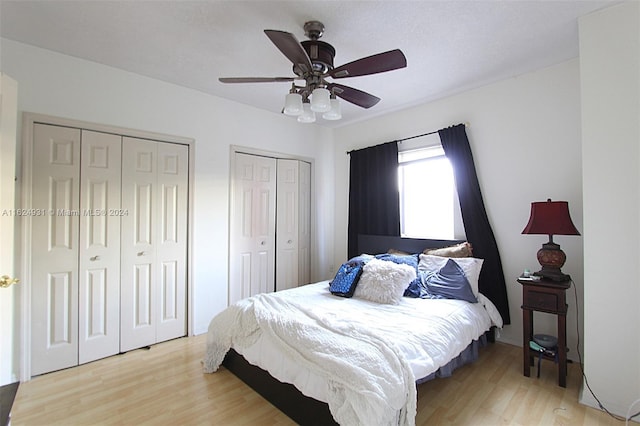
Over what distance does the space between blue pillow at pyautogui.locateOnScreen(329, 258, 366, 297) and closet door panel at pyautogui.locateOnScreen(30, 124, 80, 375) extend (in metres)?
2.35

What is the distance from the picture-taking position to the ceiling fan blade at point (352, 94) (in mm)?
2238

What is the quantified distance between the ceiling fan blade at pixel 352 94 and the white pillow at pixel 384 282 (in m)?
1.50

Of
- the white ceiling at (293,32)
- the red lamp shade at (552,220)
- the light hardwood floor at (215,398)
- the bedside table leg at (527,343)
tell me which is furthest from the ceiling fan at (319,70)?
the bedside table leg at (527,343)

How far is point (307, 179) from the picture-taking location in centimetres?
454

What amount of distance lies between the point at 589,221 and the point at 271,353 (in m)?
2.38

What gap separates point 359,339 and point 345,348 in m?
0.13

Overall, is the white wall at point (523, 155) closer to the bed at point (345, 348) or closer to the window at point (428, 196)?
the window at point (428, 196)

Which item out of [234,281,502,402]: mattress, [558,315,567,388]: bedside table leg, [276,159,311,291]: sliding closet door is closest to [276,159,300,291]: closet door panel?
[276,159,311,291]: sliding closet door

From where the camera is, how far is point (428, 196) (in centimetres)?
366

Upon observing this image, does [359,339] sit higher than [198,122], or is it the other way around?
[198,122]

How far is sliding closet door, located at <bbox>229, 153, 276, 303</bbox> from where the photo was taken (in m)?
3.72

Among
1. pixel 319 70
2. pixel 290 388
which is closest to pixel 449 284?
pixel 290 388

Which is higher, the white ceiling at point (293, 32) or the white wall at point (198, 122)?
the white ceiling at point (293, 32)

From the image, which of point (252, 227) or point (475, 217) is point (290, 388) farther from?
point (475, 217)
